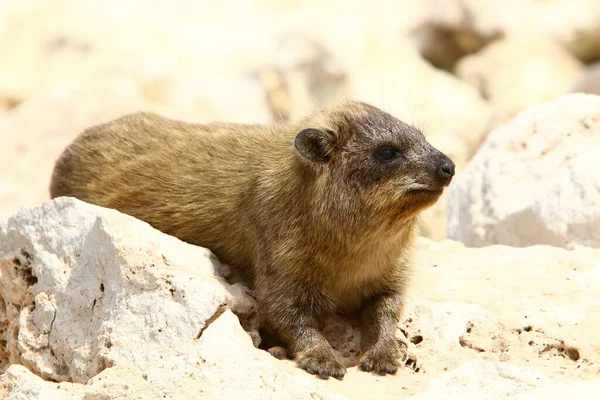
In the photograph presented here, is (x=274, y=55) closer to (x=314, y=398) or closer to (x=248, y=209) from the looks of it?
(x=248, y=209)

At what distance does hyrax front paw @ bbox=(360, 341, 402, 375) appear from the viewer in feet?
21.6

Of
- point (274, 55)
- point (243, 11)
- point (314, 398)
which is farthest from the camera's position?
point (243, 11)

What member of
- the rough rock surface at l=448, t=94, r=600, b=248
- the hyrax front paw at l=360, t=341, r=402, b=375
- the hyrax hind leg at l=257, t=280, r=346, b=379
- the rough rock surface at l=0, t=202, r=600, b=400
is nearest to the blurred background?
the rough rock surface at l=448, t=94, r=600, b=248

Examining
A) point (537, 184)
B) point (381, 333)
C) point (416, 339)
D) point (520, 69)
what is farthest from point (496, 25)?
point (381, 333)

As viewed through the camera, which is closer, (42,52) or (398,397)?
(398,397)

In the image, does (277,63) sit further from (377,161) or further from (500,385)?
(500,385)

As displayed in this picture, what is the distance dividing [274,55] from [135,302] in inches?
403

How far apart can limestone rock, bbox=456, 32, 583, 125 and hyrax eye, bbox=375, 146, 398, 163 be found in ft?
34.1

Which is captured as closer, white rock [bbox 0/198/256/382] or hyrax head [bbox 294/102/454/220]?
white rock [bbox 0/198/256/382]

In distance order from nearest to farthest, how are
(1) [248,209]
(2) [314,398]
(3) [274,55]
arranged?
(2) [314,398], (1) [248,209], (3) [274,55]

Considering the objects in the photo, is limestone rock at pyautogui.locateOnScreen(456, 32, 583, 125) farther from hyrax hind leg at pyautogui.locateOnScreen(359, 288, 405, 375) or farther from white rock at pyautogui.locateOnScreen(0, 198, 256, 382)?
white rock at pyautogui.locateOnScreen(0, 198, 256, 382)

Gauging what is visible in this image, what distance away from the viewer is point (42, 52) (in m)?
17.2

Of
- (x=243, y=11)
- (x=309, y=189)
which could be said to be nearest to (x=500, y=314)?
(x=309, y=189)

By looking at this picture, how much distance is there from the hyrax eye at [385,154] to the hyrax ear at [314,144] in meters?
0.38
